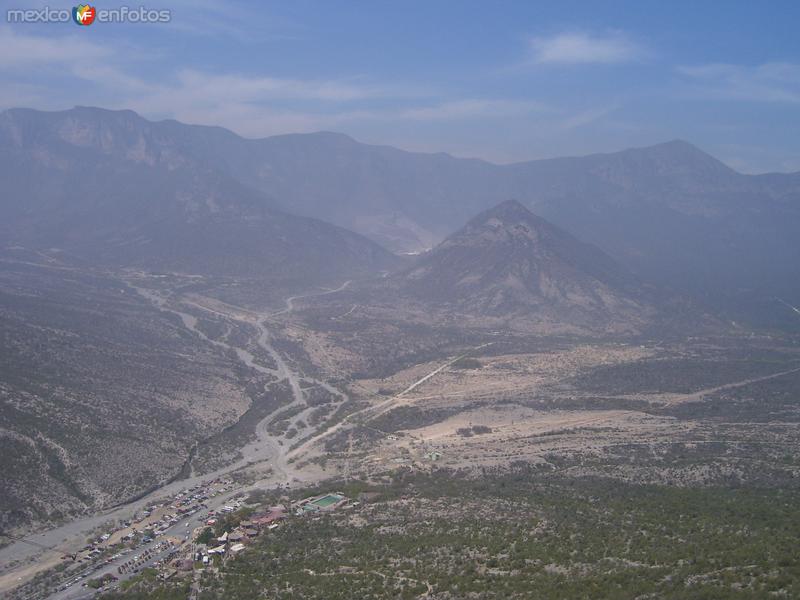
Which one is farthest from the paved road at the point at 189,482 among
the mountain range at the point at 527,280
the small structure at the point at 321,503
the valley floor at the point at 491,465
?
the mountain range at the point at 527,280

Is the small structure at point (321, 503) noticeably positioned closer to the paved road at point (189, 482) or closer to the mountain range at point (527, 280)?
the paved road at point (189, 482)

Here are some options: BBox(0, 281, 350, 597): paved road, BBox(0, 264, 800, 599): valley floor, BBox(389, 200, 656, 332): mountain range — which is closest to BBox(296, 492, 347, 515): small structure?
BBox(0, 264, 800, 599): valley floor

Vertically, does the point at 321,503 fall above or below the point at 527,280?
below

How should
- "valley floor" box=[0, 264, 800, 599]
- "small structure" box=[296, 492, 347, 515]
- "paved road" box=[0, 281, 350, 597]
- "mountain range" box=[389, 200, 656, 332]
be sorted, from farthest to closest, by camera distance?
"mountain range" box=[389, 200, 656, 332] → "small structure" box=[296, 492, 347, 515] → "paved road" box=[0, 281, 350, 597] → "valley floor" box=[0, 264, 800, 599]

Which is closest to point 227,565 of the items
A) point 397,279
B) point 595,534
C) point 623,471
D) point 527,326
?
point 595,534

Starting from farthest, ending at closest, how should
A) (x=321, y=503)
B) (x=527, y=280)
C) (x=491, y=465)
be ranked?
(x=527, y=280) < (x=491, y=465) < (x=321, y=503)

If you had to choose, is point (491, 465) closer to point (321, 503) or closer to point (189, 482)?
point (321, 503)

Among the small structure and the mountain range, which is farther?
the mountain range

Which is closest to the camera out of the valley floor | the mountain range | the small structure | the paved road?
the valley floor

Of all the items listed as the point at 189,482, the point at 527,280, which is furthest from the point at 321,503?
the point at 527,280

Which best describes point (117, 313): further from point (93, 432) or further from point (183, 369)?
point (93, 432)

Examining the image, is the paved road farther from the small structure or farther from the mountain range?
the mountain range
